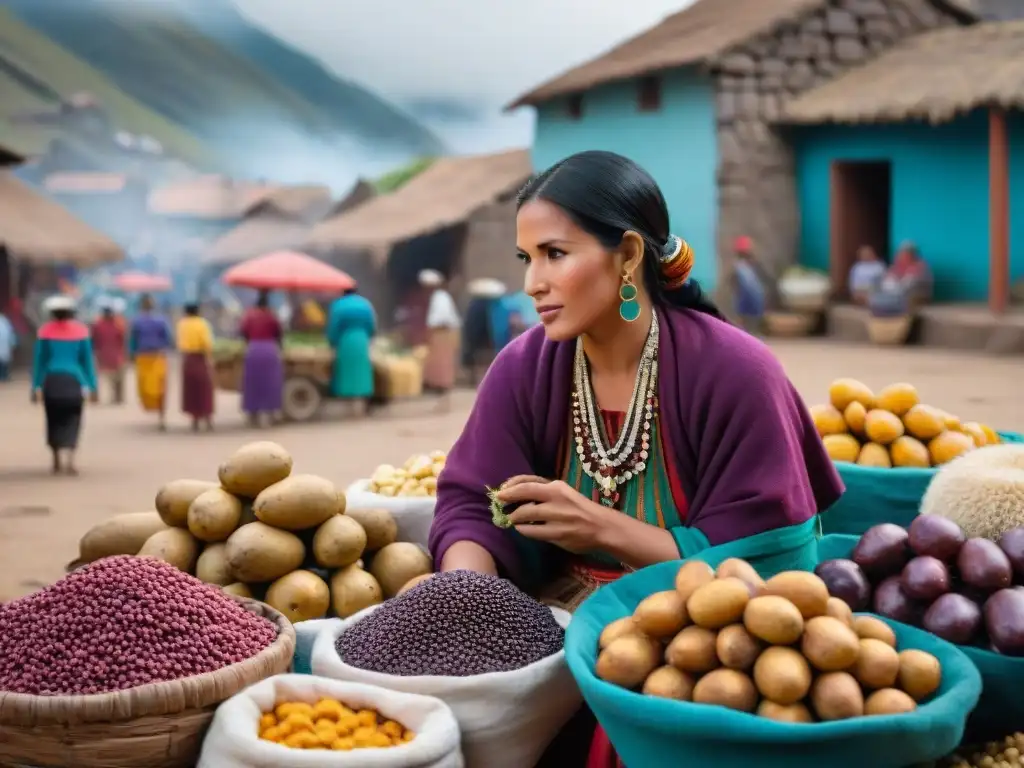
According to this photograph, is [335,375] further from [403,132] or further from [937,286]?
[403,132]

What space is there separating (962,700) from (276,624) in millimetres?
1528

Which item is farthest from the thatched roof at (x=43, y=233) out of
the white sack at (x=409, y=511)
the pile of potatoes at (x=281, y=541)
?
the pile of potatoes at (x=281, y=541)

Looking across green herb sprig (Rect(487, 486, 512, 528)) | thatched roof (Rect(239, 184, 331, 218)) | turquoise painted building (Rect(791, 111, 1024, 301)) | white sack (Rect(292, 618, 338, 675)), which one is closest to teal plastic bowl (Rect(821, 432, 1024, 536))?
green herb sprig (Rect(487, 486, 512, 528))

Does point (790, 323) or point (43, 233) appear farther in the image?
point (43, 233)

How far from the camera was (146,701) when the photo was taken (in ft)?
8.58

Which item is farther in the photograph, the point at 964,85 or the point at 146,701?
the point at 964,85

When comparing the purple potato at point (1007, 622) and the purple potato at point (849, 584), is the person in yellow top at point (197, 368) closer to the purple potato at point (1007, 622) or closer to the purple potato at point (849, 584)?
the purple potato at point (849, 584)

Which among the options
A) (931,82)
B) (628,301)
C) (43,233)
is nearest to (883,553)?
(628,301)

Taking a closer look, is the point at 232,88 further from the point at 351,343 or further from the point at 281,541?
the point at 281,541

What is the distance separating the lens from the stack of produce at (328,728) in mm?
2564

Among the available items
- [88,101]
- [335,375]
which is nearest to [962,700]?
[335,375]

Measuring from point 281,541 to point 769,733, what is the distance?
1774mm

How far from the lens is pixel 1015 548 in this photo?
2922 mm

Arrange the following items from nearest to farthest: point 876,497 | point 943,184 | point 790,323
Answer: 1. point 876,497
2. point 943,184
3. point 790,323
